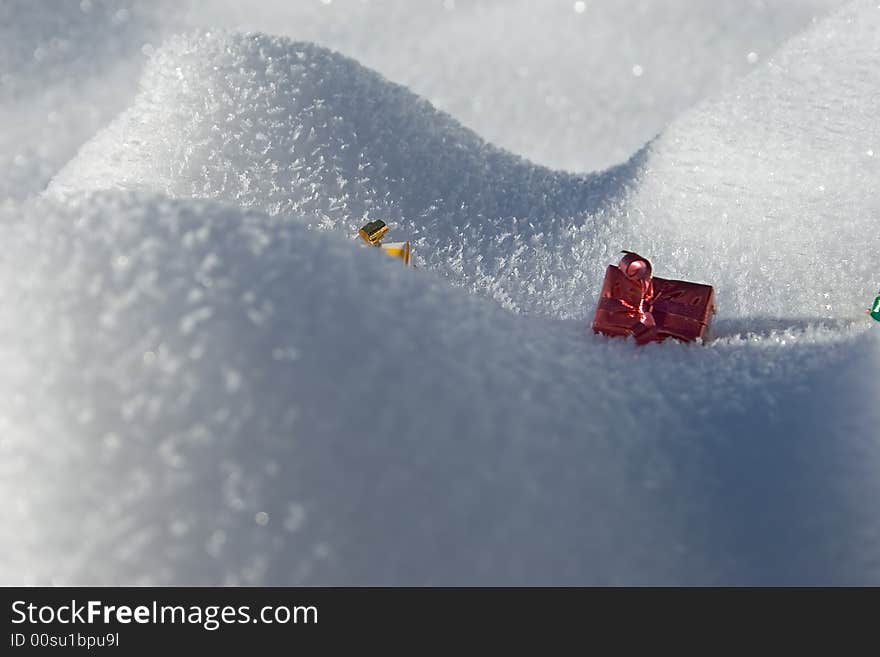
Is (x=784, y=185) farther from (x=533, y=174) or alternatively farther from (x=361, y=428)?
(x=361, y=428)

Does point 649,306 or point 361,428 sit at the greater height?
point 649,306

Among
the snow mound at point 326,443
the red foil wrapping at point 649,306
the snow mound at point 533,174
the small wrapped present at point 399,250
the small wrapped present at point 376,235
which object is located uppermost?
the snow mound at point 533,174

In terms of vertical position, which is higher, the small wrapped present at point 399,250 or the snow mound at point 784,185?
the snow mound at point 784,185

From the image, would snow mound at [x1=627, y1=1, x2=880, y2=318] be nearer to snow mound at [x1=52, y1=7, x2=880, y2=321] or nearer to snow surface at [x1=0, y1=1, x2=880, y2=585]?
snow mound at [x1=52, y1=7, x2=880, y2=321]

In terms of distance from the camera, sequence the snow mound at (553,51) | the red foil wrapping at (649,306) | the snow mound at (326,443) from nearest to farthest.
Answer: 1. the snow mound at (326,443)
2. the red foil wrapping at (649,306)
3. the snow mound at (553,51)

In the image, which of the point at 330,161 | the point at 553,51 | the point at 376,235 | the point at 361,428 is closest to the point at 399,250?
the point at 376,235

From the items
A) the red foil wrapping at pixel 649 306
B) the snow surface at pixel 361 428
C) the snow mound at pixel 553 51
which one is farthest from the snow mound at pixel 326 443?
the snow mound at pixel 553 51

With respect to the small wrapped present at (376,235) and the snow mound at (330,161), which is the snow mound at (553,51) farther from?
the small wrapped present at (376,235)

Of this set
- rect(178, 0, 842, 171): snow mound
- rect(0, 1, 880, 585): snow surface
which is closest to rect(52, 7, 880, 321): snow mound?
rect(0, 1, 880, 585): snow surface
